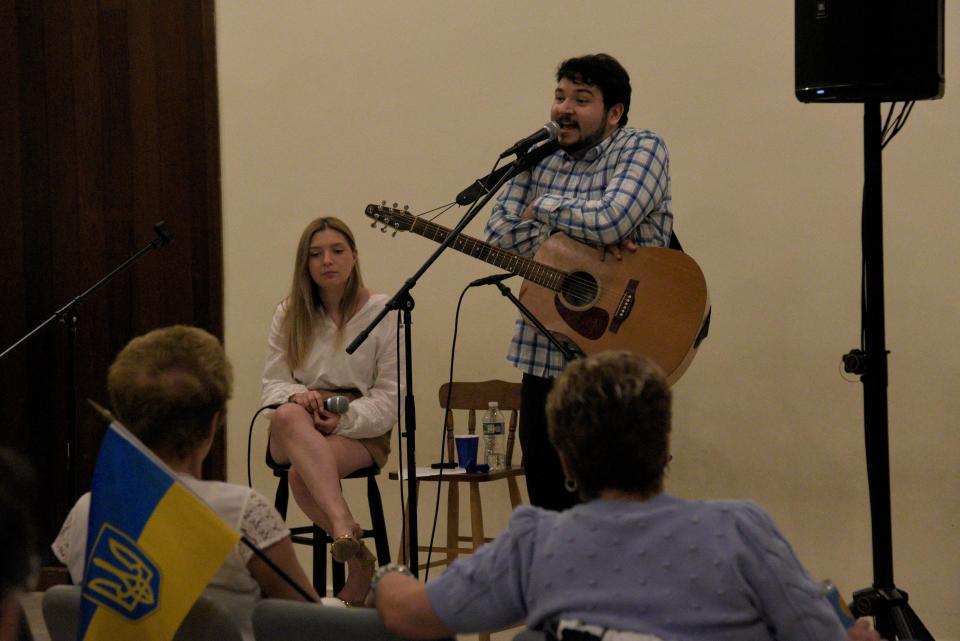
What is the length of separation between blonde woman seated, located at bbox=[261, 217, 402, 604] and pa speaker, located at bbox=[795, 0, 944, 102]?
5.38 ft

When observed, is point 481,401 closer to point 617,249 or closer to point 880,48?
point 617,249

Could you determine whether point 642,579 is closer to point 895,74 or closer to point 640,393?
point 640,393

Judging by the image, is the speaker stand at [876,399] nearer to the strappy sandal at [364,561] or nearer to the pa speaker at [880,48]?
the pa speaker at [880,48]

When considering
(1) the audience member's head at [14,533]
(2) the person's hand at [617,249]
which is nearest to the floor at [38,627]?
(2) the person's hand at [617,249]

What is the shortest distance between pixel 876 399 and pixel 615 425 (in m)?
1.62

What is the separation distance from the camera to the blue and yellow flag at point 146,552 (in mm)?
1624

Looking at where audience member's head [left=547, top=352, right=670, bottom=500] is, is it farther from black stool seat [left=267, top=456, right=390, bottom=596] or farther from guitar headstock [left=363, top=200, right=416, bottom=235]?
black stool seat [left=267, top=456, right=390, bottom=596]

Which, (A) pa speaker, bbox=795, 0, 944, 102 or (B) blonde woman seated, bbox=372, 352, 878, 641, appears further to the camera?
(A) pa speaker, bbox=795, 0, 944, 102

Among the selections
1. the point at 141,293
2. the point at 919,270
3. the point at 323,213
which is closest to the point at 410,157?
the point at 323,213

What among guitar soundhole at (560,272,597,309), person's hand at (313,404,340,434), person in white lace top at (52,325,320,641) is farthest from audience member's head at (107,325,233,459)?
person's hand at (313,404,340,434)

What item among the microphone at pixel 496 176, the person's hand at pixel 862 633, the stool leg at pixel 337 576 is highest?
the microphone at pixel 496 176

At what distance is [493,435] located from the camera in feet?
13.6

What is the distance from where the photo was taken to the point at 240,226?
4.88 meters

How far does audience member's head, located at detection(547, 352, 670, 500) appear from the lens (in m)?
1.54
